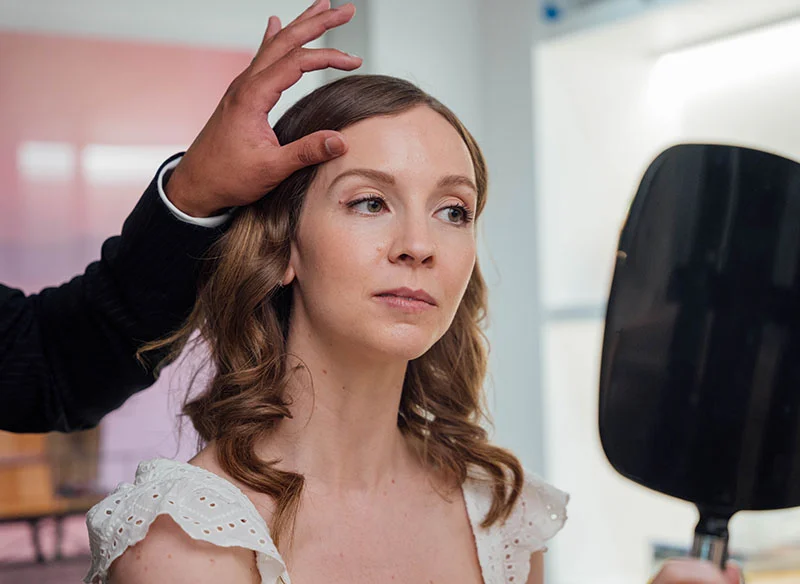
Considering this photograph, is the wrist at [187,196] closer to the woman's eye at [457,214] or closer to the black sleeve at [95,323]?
the black sleeve at [95,323]

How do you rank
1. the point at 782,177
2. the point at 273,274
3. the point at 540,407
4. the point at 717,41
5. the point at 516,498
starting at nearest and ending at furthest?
the point at 782,177, the point at 273,274, the point at 516,498, the point at 717,41, the point at 540,407

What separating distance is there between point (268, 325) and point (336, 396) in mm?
126

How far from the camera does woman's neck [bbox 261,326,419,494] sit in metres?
1.10

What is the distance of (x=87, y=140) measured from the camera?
6.73ft

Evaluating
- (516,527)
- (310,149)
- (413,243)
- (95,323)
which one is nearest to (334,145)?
(310,149)

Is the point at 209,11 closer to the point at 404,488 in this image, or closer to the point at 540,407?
the point at 540,407

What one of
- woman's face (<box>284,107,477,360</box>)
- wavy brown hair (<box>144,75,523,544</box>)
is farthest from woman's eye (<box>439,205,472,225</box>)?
wavy brown hair (<box>144,75,523,544</box>)

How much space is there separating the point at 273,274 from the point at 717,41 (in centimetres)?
114

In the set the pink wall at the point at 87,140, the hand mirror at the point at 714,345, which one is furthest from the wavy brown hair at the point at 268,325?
the pink wall at the point at 87,140

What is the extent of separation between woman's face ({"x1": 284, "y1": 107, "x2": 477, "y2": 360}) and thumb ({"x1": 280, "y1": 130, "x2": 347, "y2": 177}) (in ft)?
0.10

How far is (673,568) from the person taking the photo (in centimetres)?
67

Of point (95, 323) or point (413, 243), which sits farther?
point (95, 323)

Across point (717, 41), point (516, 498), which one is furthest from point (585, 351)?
point (516, 498)

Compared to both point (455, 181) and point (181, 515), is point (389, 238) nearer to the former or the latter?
point (455, 181)
